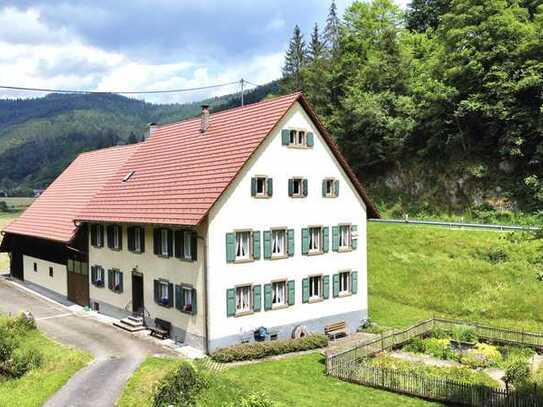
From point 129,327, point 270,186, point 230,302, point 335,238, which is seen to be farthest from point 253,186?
point 129,327

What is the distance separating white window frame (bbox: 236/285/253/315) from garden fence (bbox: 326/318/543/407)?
515cm

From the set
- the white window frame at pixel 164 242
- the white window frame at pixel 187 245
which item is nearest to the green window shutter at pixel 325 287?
the white window frame at pixel 187 245

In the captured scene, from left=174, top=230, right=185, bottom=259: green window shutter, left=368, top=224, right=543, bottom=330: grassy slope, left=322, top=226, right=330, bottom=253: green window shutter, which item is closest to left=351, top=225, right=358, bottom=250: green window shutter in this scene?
left=322, top=226, right=330, bottom=253: green window shutter

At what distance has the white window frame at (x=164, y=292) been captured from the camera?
2780cm

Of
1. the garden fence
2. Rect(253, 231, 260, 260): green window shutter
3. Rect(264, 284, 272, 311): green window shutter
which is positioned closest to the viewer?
the garden fence

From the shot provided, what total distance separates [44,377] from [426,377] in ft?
50.0

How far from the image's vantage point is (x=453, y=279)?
34.7 metres

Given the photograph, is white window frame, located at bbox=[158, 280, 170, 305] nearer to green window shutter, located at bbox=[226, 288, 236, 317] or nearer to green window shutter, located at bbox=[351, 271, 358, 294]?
green window shutter, located at bbox=[226, 288, 236, 317]

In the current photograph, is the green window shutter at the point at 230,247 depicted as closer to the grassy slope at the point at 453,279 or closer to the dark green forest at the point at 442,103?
the grassy slope at the point at 453,279

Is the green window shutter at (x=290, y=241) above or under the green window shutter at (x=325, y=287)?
above

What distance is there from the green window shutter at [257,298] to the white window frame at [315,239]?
4293 mm

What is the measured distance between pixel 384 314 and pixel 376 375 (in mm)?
12229

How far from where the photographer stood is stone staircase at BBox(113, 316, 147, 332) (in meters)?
29.4

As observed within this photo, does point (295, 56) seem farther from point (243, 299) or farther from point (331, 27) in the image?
point (243, 299)
